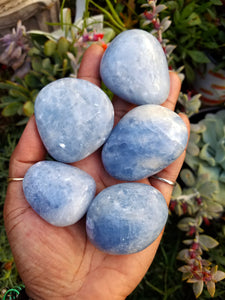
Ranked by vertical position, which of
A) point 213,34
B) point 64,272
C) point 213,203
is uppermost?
point 213,34

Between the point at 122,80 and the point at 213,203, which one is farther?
the point at 213,203

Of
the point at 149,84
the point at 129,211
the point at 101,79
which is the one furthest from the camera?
the point at 101,79

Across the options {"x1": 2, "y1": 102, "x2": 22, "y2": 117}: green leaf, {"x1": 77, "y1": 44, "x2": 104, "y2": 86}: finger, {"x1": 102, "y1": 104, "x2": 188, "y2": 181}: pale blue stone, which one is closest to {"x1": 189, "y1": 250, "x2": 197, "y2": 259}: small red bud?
{"x1": 102, "y1": 104, "x2": 188, "y2": 181}: pale blue stone

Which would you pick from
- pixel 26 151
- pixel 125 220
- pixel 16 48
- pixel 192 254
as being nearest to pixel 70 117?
pixel 26 151

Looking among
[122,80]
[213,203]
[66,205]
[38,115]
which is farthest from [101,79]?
[213,203]

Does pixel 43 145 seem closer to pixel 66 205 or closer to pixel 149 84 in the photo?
pixel 66 205
